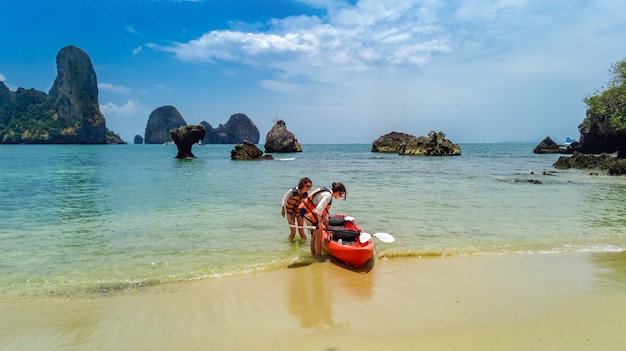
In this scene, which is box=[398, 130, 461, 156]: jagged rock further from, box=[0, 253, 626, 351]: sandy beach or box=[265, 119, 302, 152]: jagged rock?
box=[0, 253, 626, 351]: sandy beach

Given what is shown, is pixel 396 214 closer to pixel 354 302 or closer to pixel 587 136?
pixel 354 302

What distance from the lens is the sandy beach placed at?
4836 millimetres

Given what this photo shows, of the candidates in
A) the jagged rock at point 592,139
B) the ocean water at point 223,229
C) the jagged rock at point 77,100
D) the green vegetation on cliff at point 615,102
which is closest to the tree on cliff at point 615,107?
the green vegetation on cliff at point 615,102

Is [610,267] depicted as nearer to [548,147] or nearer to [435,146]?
[435,146]

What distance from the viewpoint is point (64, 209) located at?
1531cm

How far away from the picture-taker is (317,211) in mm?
8180

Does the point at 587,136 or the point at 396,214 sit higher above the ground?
the point at 587,136

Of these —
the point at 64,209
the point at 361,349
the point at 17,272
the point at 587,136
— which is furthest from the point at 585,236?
the point at 587,136

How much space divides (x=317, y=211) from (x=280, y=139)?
70.5m

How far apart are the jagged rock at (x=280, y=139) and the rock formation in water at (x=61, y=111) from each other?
11655cm

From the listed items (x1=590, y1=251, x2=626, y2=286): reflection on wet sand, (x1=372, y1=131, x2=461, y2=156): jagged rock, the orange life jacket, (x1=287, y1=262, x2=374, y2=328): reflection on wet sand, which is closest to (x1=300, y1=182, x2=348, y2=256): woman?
the orange life jacket

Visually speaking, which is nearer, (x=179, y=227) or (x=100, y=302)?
(x=100, y=302)

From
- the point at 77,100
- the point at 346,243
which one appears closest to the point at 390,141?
the point at 346,243

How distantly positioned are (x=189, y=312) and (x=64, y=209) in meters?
12.3
